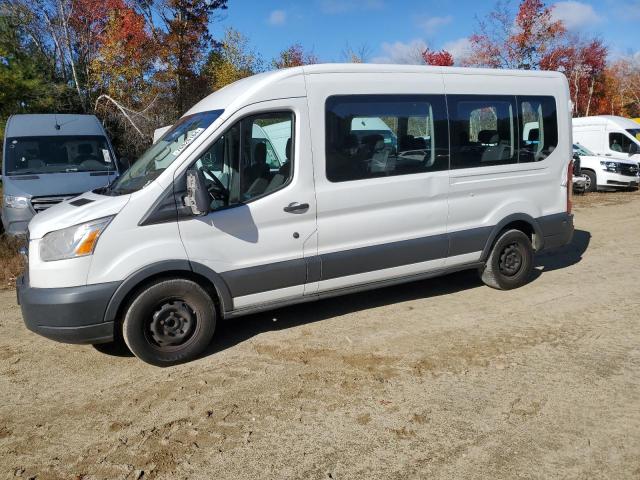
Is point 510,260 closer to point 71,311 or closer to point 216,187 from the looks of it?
point 216,187

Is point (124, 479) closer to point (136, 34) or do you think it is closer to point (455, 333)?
point (455, 333)

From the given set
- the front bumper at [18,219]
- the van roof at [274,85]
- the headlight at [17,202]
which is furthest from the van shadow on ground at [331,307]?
the headlight at [17,202]

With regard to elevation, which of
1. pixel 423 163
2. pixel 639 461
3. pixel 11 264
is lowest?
pixel 639 461

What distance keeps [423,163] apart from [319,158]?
4.00ft

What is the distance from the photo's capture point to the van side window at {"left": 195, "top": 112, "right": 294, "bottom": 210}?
14.8ft

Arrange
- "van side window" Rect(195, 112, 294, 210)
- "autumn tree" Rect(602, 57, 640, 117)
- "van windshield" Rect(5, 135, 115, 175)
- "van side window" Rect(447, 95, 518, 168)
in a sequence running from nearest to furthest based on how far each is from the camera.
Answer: "van side window" Rect(195, 112, 294, 210) < "van side window" Rect(447, 95, 518, 168) < "van windshield" Rect(5, 135, 115, 175) < "autumn tree" Rect(602, 57, 640, 117)

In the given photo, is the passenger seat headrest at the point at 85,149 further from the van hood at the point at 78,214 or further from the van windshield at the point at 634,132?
the van windshield at the point at 634,132

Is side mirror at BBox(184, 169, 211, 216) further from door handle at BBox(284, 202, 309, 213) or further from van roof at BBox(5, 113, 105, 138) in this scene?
van roof at BBox(5, 113, 105, 138)

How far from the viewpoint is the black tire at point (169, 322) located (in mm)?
4312

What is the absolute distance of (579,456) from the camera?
3.08 metres

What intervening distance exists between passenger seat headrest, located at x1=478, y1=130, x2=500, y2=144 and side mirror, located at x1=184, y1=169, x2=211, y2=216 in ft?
10.4

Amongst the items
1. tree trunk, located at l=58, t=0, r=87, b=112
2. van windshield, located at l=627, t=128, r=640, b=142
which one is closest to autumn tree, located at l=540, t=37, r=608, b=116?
van windshield, located at l=627, t=128, r=640, b=142

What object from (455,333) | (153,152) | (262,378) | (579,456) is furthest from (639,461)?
(153,152)

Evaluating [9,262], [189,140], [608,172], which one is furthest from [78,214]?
[608,172]
